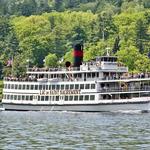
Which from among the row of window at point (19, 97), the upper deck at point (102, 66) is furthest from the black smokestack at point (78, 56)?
the row of window at point (19, 97)

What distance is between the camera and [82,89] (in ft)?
363

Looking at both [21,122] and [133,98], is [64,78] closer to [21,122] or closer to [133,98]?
[133,98]

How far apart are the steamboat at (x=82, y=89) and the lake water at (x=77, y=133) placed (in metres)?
17.2

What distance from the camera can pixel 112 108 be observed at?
10638 cm

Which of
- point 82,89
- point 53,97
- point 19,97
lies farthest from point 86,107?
point 19,97

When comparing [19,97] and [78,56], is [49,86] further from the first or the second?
[78,56]

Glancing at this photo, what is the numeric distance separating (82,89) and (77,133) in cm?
4290

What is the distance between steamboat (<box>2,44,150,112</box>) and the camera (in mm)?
106188

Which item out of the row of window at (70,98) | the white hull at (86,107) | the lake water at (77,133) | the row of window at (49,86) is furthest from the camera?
the row of window at (49,86)

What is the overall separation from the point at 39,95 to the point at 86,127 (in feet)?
132

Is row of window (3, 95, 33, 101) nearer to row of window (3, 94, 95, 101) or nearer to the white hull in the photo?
row of window (3, 94, 95, 101)

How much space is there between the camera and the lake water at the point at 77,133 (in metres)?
58.0

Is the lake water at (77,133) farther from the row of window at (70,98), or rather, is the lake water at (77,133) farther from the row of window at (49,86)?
the row of window at (49,86)

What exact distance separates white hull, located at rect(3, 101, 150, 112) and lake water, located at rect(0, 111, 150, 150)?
1557 centimetres
